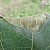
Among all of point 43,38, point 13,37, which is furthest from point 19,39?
point 43,38

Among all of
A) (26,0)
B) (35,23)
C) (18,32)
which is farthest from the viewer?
(26,0)

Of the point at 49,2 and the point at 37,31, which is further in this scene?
the point at 49,2

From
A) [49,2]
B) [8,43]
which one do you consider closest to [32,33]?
[8,43]

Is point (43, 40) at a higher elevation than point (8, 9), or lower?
higher

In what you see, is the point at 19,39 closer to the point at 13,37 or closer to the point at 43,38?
the point at 13,37

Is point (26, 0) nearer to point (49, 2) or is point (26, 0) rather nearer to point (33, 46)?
point (49, 2)

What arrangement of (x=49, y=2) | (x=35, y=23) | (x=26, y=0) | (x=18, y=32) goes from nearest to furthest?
1. (x=18, y=32)
2. (x=35, y=23)
3. (x=49, y=2)
4. (x=26, y=0)
